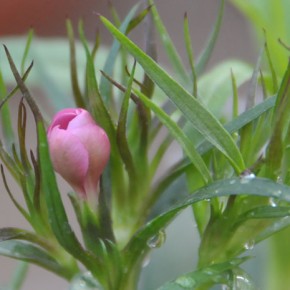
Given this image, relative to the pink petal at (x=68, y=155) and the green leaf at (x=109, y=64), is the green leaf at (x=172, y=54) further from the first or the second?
the pink petal at (x=68, y=155)

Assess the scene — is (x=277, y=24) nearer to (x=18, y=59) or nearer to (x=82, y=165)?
(x=18, y=59)

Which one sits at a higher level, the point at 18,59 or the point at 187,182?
the point at 18,59

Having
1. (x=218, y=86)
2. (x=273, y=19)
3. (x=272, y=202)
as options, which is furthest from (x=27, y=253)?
(x=273, y=19)

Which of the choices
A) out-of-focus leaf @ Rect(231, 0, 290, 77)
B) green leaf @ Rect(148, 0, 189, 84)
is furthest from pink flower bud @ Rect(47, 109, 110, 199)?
out-of-focus leaf @ Rect(231, 0, 290, 77)

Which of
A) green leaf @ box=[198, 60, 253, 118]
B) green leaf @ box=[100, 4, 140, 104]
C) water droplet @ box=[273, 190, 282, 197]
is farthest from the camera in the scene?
green leaf @ box=[198, 60, 253, 118]

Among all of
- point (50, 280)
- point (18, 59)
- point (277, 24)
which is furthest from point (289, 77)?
point (50, 280)

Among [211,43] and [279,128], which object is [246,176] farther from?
[211,43]

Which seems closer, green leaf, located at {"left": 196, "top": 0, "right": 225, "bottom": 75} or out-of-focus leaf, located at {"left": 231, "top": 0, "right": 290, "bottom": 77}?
green leaf, located at {"left": 196, "top": 0, "right": 225, "bottom": 75}

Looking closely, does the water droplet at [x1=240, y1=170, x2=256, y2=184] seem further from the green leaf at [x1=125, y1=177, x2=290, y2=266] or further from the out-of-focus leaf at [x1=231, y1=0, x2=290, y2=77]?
the out-of-focus leaf at [x1=231, y1=0, x2=290, y2=77]
